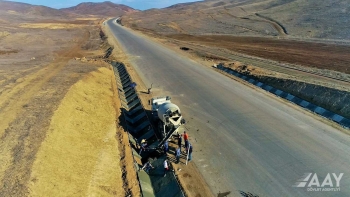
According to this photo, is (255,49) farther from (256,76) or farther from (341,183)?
(341,183)

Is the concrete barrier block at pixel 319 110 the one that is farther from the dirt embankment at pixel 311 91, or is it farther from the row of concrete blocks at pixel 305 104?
the dirt embankment at pixel 311 91

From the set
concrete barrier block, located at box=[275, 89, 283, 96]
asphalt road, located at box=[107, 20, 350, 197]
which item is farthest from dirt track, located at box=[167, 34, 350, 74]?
asphalt road, located at box=[107, 20, 350, 197]

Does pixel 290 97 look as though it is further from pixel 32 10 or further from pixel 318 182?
pixel 32 10

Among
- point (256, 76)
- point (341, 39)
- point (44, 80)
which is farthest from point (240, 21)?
point (44, 80)

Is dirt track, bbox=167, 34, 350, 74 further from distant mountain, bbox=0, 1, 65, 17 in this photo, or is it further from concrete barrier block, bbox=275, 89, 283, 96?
distant mountain, bbox=0, 1, 65, 17

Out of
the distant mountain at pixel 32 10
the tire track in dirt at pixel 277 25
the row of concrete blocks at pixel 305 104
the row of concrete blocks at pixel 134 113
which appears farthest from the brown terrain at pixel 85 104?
the distant mountain at pixel 32 10

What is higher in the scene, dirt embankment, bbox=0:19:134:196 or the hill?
the hill
